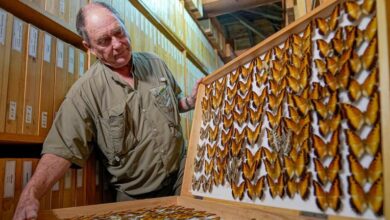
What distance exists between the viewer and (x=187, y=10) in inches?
102

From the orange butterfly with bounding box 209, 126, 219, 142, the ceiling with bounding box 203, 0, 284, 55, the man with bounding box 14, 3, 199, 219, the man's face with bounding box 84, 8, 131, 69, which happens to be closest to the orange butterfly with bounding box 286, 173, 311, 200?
the orange butterfly with bounding box 209, 126, 219, 142

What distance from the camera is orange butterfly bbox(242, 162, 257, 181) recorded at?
0.71 meters

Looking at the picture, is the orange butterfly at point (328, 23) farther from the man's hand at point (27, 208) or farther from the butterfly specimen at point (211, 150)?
the man's hand at point (27, 208)

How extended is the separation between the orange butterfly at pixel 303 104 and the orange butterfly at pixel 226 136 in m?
0.25

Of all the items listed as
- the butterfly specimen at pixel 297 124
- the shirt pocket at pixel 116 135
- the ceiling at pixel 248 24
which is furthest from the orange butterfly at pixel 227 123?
the ceiling at pixel 248 24

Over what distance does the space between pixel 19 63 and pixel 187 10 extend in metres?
1.86

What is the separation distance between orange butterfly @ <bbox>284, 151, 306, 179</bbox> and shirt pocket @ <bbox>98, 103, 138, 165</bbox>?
2.24 ft

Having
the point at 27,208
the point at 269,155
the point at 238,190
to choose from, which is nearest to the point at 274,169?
the point at 269,155

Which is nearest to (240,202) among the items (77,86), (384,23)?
(384,23)

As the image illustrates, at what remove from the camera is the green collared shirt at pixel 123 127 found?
105 cm

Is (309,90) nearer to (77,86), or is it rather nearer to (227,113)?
(227,113)

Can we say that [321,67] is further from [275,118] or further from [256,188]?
[256,188]

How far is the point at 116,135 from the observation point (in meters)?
1.12

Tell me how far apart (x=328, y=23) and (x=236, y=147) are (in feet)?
1.21
